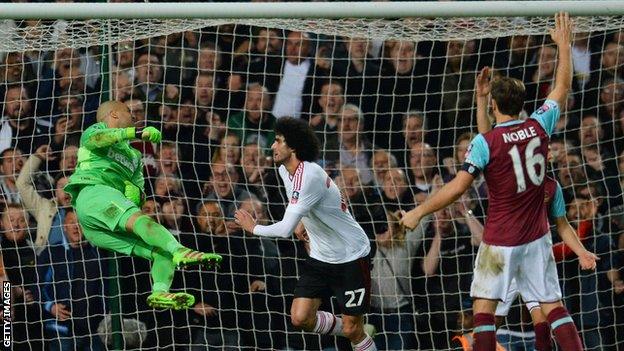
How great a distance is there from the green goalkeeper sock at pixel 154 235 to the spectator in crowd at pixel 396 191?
231 cm

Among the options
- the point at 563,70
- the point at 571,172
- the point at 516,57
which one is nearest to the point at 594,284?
the point at 571,172

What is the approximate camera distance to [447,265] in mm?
11484

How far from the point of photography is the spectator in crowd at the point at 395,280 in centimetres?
1141

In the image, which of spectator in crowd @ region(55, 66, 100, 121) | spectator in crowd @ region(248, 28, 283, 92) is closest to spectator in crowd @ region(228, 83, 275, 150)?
spectator in crowd @ region(248, 28, 283, 92)

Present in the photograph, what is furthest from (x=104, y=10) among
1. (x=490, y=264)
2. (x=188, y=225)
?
(x=490, y=264)

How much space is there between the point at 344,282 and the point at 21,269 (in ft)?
8.67

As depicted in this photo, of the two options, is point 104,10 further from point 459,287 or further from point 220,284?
point 459,287

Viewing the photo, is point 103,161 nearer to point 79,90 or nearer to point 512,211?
point 79,90

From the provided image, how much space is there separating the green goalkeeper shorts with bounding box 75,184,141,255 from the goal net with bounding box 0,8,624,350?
1.15 m

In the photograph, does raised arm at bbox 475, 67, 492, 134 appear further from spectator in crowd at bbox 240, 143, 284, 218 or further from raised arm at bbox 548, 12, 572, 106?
spectator in crowd at bbox 240, 143, 284, 218

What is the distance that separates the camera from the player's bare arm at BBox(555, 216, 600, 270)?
368 inches

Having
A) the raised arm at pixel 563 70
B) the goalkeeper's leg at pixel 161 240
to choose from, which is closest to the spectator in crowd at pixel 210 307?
the goalkeeper's leg at pixel 161 240

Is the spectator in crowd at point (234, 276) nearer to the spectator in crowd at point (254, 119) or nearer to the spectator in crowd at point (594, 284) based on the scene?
the spectator in crowd at point (254, 119)

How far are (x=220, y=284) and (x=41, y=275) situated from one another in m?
1.38
